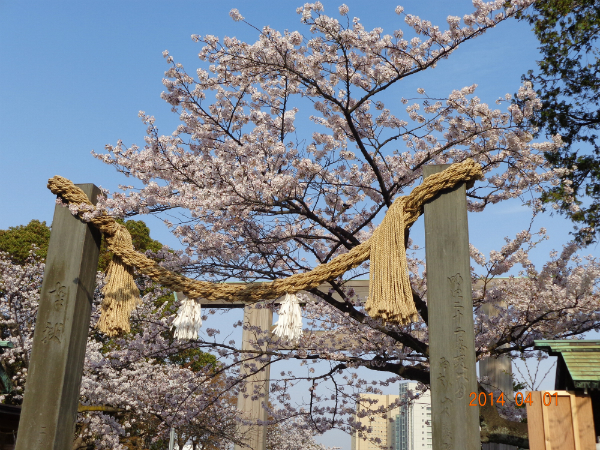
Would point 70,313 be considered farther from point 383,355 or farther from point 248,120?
point 383,355

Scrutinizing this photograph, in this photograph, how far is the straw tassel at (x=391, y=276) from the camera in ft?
9.61

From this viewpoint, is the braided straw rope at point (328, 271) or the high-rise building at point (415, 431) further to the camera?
the high-rise building at point (415, 431)

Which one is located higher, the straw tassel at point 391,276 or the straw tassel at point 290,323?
the straw tassel at point 391,276

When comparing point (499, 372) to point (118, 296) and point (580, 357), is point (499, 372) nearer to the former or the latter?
point (580, 357)

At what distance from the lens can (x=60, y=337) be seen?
10.9ft

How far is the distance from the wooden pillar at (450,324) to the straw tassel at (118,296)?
202 centimetres

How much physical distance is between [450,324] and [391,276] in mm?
435

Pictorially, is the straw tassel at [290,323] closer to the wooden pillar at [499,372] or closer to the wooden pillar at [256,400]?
the wooden pillar at [499,372]

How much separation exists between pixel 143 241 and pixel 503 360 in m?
9.82

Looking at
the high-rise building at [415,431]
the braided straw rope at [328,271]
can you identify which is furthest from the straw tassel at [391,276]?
the high-rise building at [415,431]

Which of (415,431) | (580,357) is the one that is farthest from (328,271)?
(415,431)

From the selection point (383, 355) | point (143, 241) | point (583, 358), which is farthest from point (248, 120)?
point (143, 241)

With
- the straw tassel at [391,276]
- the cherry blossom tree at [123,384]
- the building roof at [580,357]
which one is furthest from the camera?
the cherry blossom tree at [123,384]

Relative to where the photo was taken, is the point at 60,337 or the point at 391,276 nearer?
the point at 391,276
